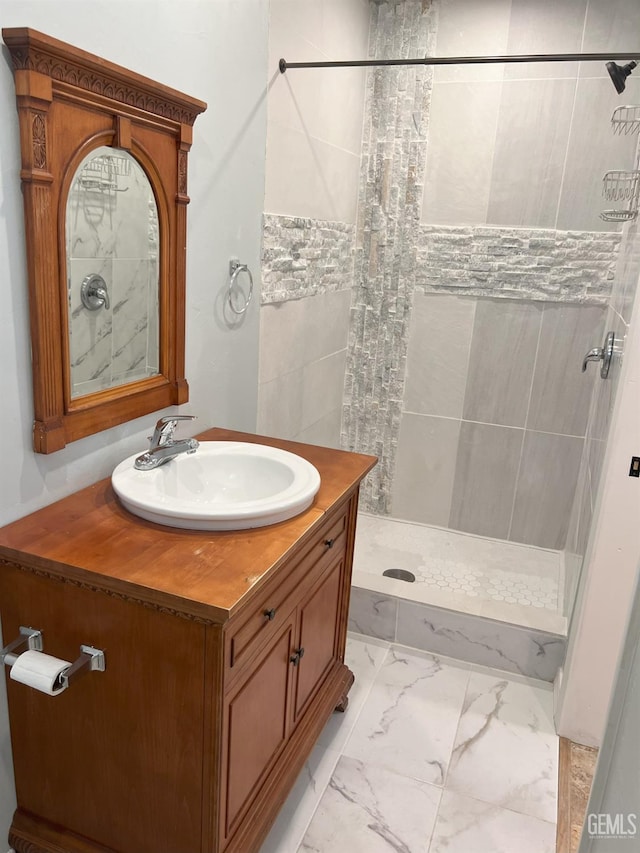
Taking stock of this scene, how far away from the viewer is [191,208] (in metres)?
1.87

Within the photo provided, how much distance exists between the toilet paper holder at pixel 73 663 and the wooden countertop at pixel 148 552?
152mm

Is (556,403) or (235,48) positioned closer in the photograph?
(235,48)

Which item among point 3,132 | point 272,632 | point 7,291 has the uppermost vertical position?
point 3,132

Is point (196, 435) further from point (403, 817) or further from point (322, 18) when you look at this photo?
point (322, 18)

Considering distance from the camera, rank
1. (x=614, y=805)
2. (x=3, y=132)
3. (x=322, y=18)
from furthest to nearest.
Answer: (x=322, y=18) → (x=3, y=132) → (x=614, y=805)

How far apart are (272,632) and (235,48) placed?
1618 millimetres

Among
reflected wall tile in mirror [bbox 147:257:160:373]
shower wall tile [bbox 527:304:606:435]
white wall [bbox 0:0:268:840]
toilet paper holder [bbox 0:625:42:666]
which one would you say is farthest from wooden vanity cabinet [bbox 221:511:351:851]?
shower wall tile [bbox 527:304:606:435]

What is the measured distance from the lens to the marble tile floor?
5.76ft

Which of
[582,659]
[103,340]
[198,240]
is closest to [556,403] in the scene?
[582,659]

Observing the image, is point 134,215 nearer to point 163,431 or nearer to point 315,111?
point 163,431

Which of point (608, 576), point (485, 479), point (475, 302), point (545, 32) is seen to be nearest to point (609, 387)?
point (608, 576)

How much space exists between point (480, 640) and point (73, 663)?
5.16 ft

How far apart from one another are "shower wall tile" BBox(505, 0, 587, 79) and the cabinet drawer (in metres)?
2.03

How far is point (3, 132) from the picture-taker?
1.26 meters
